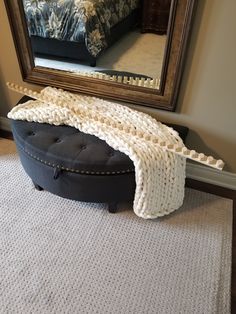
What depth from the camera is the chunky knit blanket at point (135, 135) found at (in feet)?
4.30

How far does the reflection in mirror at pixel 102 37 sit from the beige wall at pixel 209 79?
158mm

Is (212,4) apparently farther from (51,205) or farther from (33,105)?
(51,205)

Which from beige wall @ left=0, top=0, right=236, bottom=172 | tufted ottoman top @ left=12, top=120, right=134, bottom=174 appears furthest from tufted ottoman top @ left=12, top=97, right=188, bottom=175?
beige wall @ left=0, top=0, right=236, bottom=172

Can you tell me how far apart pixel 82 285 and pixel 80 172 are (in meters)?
0.51

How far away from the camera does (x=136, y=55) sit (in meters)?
1.41

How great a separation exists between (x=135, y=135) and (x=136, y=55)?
417 millimetres

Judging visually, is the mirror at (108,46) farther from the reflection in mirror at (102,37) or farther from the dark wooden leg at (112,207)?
the dark wooden leg at (112,207)

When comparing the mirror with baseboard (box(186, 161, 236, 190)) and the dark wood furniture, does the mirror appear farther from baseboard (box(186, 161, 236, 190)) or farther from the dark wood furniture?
baseboard (box(186, 161, 236, 190))

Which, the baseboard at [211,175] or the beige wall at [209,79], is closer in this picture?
the beige wall at [209,79]

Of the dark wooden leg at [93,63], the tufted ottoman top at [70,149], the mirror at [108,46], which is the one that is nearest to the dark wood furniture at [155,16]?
the mirror at [108,46]

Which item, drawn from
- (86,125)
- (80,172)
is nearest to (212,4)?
(86,125)

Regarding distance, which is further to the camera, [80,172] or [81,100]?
[81,100]

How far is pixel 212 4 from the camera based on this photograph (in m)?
1.16

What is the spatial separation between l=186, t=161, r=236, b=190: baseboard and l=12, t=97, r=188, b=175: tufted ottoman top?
33 cm
